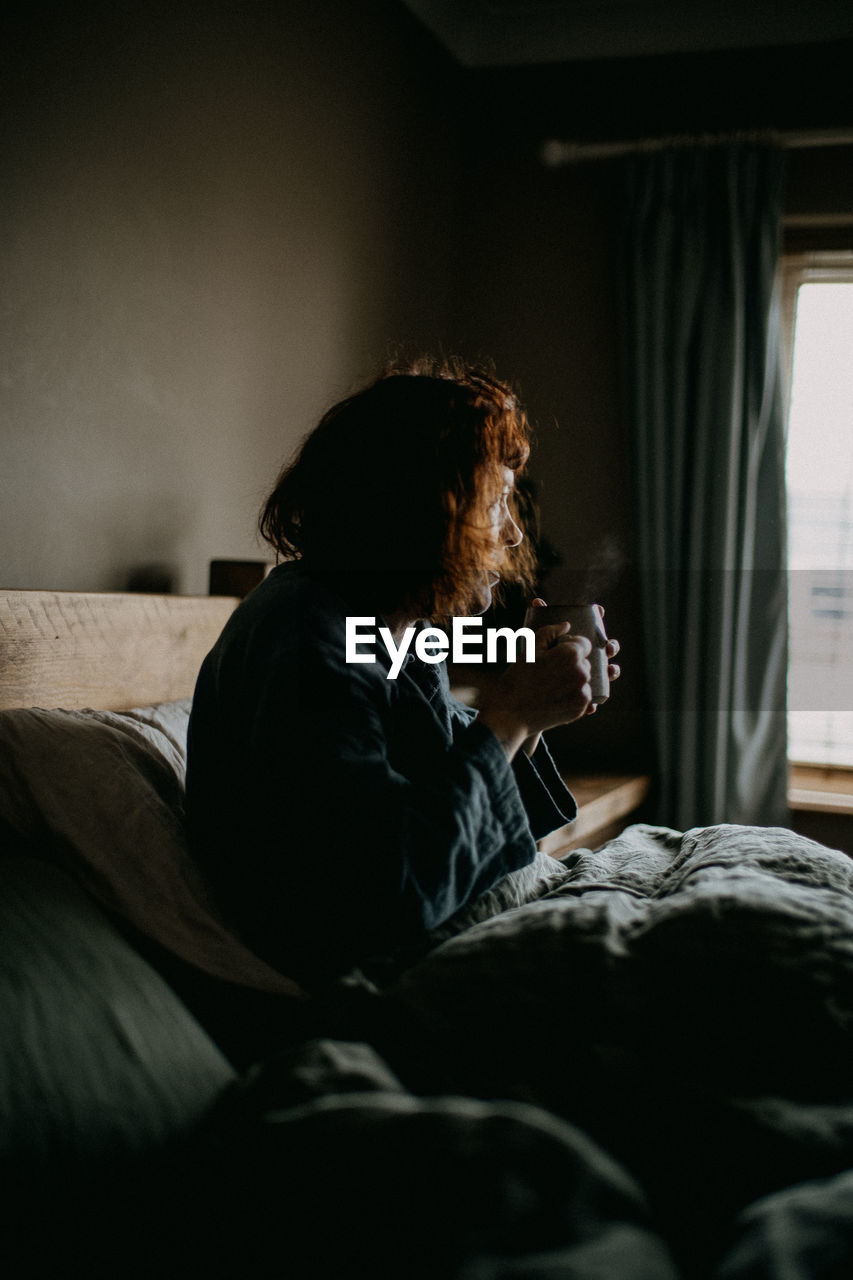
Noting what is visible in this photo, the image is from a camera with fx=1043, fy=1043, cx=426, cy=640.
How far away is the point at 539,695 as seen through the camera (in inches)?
40.5

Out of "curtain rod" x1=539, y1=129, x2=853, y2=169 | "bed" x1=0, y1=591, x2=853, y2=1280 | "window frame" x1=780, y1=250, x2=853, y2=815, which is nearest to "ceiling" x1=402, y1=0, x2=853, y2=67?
"curtain rod" x1=539, y1=129, x2=853, y2=169

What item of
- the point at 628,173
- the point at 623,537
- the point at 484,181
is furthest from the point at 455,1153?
the point at 484,181

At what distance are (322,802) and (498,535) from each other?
456mm

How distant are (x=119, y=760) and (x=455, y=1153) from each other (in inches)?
23.5

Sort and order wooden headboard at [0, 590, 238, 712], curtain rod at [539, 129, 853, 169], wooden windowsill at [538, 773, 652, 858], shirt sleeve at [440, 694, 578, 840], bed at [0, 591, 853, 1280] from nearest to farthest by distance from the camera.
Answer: bed at [0, 591, 853, 1280], wooden headboard at [0, 590, 238, 712], shirt sleeve at [440, 694, 578, 840], wooden windowsill at [538, 773, 652, 858], curtain rod at [539, 129, 853, 169]

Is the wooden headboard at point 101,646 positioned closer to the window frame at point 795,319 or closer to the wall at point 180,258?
the wall at point 180,258

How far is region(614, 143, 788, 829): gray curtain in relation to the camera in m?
2.55

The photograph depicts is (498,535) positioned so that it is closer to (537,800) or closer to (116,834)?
(537,800)

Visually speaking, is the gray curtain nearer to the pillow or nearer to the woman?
the woman

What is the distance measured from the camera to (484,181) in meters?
2.92

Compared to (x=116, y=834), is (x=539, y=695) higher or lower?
higher

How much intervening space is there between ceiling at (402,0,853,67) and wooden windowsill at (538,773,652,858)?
74.1 inches

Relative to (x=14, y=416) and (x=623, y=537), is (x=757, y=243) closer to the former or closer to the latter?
(x=623, y=537)

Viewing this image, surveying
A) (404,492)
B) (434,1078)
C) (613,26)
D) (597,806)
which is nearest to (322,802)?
(434,1078)
